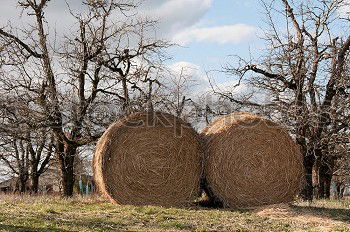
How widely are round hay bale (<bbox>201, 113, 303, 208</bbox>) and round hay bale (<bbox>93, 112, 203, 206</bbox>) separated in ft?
1.48

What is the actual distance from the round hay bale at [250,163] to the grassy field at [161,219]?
79cm

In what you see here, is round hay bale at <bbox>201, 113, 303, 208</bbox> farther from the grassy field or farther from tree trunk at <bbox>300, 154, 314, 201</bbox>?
tree trunk at <bbox>300, 154, 314, 201</bbox>

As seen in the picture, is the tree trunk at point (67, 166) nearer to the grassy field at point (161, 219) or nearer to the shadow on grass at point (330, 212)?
the grassy field at point (161, 219)

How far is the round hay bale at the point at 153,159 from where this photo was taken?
434 inches

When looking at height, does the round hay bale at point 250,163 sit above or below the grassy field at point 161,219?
above

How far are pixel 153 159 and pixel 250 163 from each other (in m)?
2.17

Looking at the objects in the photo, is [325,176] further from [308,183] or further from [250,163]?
[250,163]

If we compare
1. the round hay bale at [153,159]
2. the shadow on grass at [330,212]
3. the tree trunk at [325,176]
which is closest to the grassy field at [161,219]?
the shadow on grass at [330,212]

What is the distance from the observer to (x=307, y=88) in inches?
554

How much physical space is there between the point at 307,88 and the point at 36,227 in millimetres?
9134

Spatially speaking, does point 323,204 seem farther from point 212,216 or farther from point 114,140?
point 114,140

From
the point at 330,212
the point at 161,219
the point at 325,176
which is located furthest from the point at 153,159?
the point at 325,176

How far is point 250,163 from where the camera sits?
11.4 m

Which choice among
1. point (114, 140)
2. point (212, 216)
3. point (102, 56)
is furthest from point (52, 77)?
point (212, 216)
